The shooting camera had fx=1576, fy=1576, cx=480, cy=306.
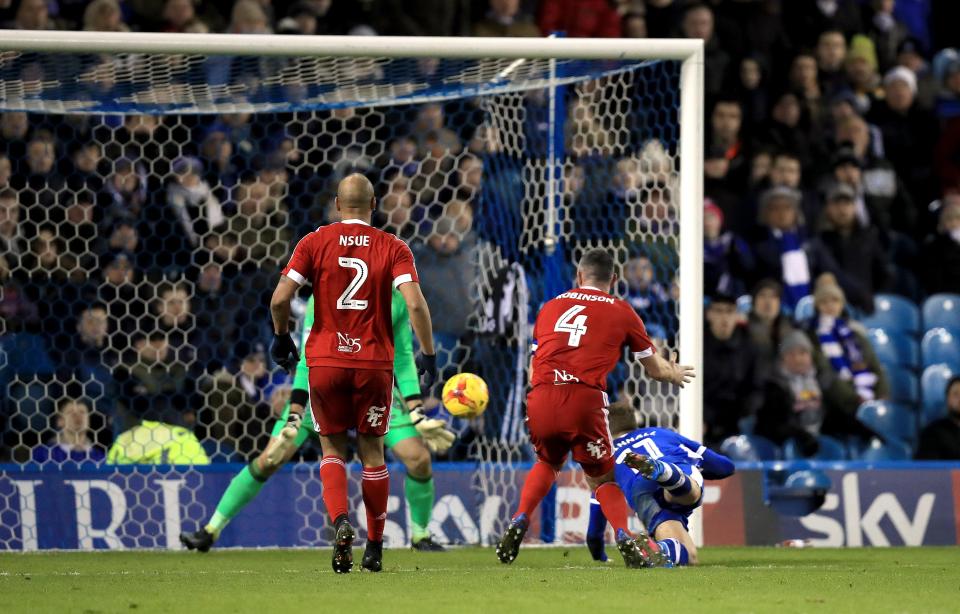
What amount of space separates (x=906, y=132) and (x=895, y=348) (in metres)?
2.51

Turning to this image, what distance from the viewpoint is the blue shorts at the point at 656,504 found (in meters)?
7.78

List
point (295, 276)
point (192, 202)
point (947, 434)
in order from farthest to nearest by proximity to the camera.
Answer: point (947, 434), point (192, 202), point (295, 276)

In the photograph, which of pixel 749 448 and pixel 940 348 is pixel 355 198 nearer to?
pixel 749 448

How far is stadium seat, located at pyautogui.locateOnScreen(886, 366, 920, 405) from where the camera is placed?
12.3 meters

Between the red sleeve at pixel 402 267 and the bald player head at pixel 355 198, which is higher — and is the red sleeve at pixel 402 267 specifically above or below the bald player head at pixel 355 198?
below

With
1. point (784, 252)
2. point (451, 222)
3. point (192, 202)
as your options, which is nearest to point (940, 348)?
point (784, 252)

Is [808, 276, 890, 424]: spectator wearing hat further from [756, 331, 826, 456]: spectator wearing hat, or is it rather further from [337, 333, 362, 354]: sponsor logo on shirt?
[337, 333, 362, 354]: sponsor logo on shirt

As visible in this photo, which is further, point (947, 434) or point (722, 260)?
point (722, 260)

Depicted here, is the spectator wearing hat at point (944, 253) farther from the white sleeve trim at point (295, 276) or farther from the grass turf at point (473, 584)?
the white sleeve trim at point (295, 276)

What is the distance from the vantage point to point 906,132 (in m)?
14.1

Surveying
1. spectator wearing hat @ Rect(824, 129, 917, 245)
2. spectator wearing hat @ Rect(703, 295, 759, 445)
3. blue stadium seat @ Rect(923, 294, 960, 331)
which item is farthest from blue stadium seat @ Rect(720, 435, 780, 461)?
spectator wearing hat @ Rect(824, 129, 917, 245)

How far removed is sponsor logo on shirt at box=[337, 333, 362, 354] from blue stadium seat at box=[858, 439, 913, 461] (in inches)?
226

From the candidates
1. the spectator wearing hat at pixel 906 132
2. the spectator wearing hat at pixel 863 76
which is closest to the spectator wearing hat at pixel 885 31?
the spectator wearing hat at pixel 863 76

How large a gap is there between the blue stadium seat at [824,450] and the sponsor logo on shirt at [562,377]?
13.3 feet
